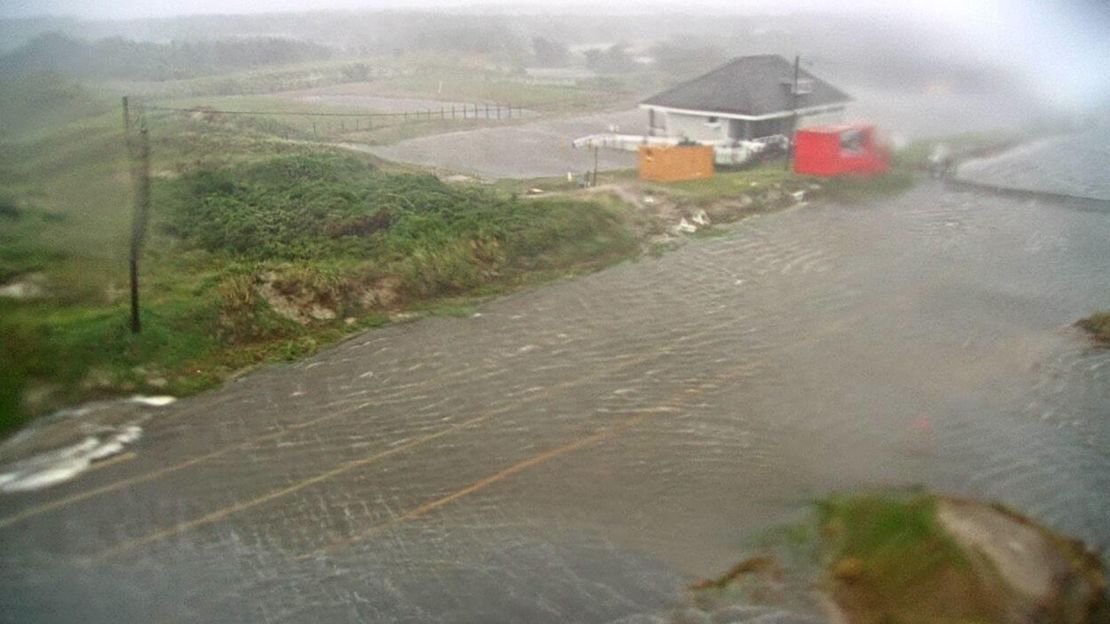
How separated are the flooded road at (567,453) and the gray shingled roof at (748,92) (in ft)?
18.4

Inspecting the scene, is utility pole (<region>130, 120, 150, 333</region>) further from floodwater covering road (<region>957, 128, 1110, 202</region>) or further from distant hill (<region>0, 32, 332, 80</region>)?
floodwater covering road (<region>957, 128, 1110, 202</region>)

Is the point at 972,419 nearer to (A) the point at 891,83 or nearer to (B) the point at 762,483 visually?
(B) the point at 762,483

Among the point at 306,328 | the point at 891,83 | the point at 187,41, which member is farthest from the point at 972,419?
the point at 187,41

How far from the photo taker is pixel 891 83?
731 inches

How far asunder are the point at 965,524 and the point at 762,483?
108cm

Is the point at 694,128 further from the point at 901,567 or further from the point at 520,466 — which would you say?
the point at 901,567

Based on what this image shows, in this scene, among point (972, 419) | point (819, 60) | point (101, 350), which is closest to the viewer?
point (972, 419)

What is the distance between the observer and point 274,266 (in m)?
7.94

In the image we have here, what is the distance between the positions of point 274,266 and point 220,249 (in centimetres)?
73

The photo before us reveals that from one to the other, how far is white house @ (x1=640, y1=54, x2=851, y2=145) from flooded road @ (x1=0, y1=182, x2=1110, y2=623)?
17.9 ft

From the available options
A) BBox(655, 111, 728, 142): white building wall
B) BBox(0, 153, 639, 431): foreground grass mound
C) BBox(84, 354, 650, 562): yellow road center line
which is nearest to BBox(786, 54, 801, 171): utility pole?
BBox(655, 111, 728, 142): white building wall

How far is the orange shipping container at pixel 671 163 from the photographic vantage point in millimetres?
11797

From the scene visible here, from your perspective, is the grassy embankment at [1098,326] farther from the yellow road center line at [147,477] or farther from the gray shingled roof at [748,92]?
the gray shingled roof at [748,92]

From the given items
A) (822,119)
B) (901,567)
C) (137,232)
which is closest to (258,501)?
(137,232)
